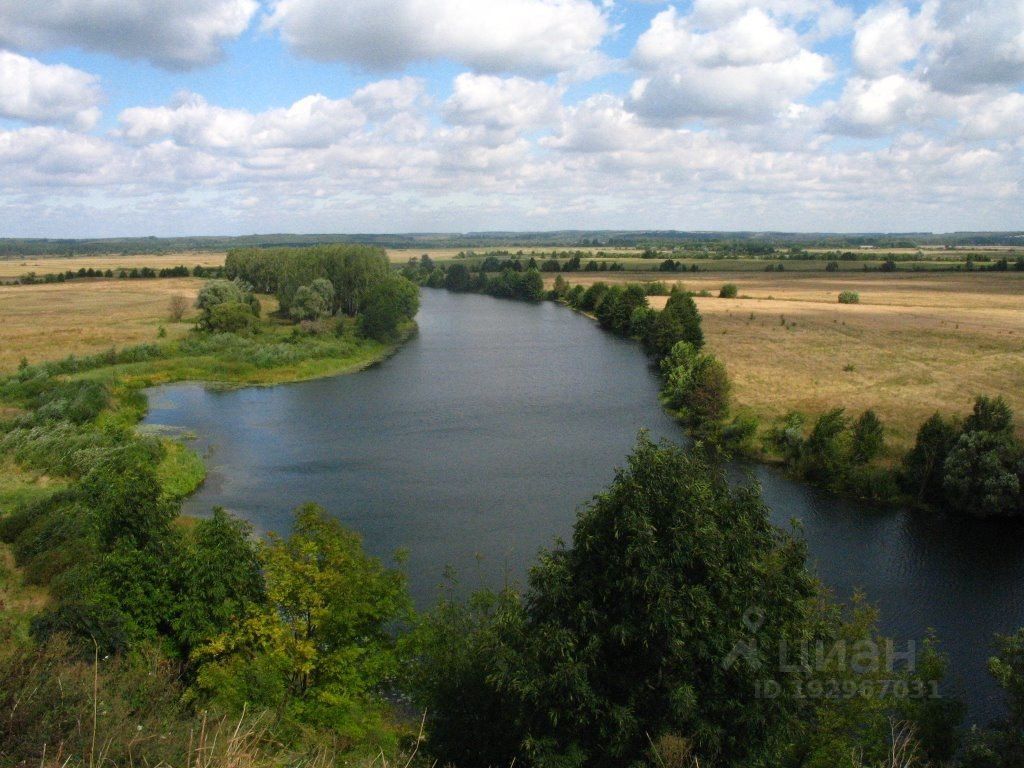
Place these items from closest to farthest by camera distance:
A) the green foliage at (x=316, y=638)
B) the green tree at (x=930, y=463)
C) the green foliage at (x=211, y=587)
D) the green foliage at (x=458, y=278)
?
the green foliage at (x=316, y=638)
the green foliage at (x=211, y=587)
the green tree at (x=930, y=463)
the green foliage at (x=458, y=278)

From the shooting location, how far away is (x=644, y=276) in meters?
94.3

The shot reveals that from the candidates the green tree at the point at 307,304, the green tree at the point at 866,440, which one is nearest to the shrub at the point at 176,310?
the green tree at the point at 307,304

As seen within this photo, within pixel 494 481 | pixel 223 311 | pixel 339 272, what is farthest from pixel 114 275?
pixel 494 481

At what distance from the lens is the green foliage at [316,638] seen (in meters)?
9.81

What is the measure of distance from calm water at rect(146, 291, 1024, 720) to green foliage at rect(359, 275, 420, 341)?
26.0 feet

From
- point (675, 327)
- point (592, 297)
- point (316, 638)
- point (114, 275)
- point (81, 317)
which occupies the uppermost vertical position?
point (114, 275)

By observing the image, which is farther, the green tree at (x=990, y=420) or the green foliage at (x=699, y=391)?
the green foliage at (x=699, y=391)

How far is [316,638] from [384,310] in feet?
136

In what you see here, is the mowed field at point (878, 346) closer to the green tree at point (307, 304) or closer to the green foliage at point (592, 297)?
the green foliage at point (592, 297)

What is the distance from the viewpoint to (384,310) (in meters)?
50.6

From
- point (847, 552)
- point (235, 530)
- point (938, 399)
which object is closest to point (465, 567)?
point (235, 530)

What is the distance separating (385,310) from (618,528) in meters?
44.3

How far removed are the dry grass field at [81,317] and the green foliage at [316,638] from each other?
32.9 m

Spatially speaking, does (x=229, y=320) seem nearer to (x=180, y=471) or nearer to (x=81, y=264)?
(x=180, y=471)
